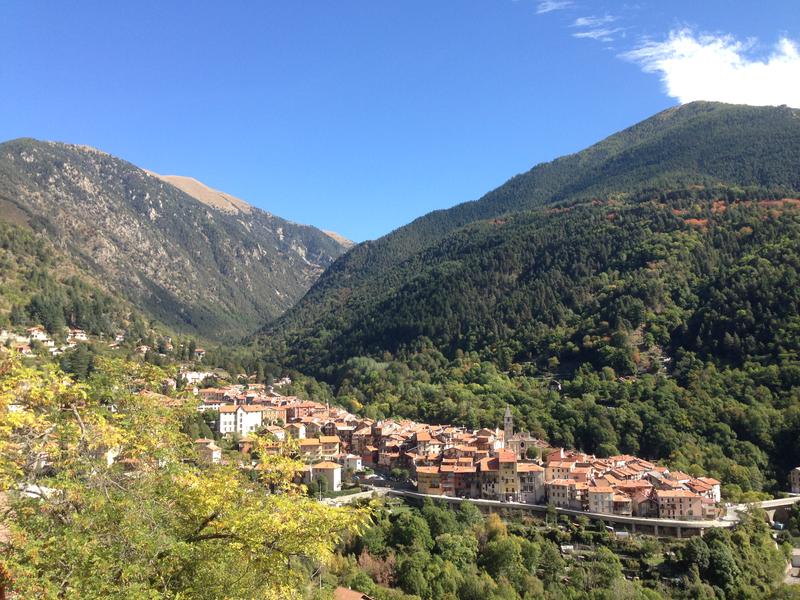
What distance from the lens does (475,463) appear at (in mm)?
41469

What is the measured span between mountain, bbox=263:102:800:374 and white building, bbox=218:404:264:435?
122 feet

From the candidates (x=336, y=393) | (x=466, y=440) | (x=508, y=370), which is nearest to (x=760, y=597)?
(x=466, y=440)

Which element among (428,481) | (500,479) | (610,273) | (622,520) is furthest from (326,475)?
(610,273)

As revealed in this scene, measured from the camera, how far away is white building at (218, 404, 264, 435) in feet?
157

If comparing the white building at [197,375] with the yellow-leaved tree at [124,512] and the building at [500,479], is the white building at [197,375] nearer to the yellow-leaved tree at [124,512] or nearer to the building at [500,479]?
the building at [500,479]

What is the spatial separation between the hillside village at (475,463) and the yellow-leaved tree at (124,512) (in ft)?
75.2

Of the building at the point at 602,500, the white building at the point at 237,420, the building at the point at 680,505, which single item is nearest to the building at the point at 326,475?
the white building at the point at 237,420

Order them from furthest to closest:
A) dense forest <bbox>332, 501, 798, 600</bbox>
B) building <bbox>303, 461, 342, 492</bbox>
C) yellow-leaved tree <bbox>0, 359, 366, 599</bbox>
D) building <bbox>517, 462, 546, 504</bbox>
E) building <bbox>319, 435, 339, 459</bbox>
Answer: building <bbox>319, 435, 339, 459</bbox> < building <bbox>303, 461, 342, 492</bbox> < building <bbox>517, 462, 546, 504</bbox> < dense forest <bbox>332, 501, 798, 600</bbox> < yellow-leaved tree <bbox>0, 359, 366, 599</bbox>

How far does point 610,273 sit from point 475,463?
190ft

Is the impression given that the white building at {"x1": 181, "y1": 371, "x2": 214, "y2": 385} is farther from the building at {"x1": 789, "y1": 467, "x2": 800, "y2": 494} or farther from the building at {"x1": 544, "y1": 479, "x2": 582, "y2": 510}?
the building at {"x1": 789, "y1": 467, "x2": 800, "y2": 494}

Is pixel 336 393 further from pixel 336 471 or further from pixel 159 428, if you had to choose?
pixel 159 428

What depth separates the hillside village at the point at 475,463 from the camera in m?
36.1

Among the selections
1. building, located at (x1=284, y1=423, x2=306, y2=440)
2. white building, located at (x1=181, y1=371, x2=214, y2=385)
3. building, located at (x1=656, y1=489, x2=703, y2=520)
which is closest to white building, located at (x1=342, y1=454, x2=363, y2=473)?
building, located at (x1=284, y1=423, x2=306, y2=440)

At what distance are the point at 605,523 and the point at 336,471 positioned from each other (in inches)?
649
